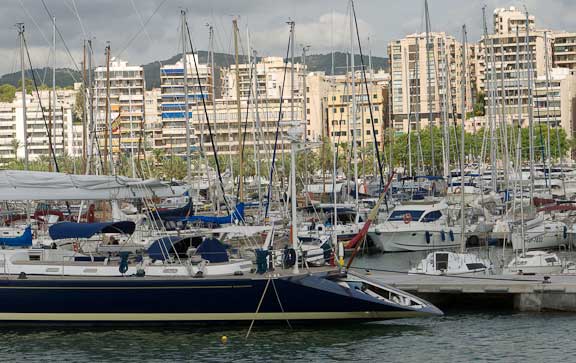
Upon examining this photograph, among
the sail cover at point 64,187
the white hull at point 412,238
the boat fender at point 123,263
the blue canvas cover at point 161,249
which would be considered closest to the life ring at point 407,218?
the white hull at point 412,238

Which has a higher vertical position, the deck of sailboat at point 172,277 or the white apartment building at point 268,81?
the white apartment building at point 268,81

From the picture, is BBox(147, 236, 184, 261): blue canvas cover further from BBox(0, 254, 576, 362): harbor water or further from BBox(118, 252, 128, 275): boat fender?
BBox(0, 254, 576, 362): harbor water

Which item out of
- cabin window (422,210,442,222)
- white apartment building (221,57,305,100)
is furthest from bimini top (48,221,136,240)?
white apartment building (221,57,305,100)

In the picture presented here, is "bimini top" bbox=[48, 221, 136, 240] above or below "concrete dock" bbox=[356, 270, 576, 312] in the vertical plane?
above

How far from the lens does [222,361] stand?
2852 cm

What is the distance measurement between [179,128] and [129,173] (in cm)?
7664

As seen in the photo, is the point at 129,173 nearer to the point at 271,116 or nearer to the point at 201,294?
the point at 271,116

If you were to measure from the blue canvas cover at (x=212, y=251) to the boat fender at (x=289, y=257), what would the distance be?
159cm

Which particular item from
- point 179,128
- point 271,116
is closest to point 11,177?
point 271,116

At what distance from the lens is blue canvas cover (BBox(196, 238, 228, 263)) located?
3139 centimetres

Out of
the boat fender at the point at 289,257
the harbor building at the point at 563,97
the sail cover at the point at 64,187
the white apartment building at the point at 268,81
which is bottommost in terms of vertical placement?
the boat fender at the point at 289,257

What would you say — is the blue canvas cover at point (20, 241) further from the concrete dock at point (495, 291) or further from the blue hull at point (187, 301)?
the concrete dock at point (495, 291)

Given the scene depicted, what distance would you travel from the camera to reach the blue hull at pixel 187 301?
30.6 metres

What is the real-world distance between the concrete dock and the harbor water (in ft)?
1.85
